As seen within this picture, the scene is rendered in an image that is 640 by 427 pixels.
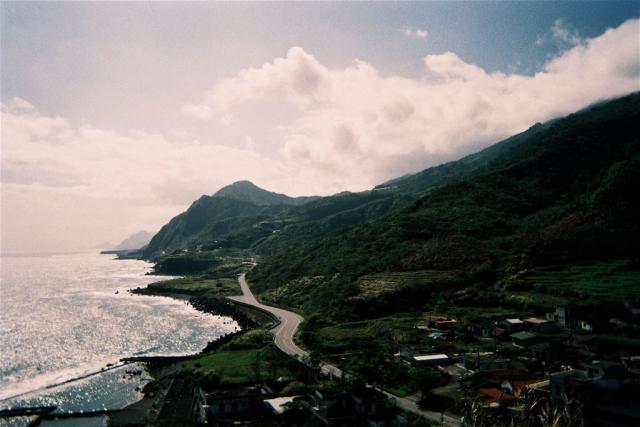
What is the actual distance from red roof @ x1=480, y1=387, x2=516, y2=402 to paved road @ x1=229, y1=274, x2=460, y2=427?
5.10m

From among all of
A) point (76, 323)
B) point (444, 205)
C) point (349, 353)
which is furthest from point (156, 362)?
point (444, 205)

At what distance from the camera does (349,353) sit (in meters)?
71.8

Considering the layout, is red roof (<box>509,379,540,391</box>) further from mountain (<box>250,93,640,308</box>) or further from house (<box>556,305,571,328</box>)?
mountain (<box>250,93,640,308</box>)

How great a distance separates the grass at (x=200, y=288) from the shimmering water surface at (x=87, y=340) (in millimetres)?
11696

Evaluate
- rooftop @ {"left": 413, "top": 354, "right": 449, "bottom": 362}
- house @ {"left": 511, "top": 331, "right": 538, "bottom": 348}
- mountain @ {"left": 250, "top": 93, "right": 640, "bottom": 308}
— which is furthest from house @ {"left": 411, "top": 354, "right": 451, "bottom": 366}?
mountain @ {"left": 250, "top": 93, "right": 640, "bottom": 308}

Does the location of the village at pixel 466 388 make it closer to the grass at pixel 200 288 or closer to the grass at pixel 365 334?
the grass at pixel 365 334

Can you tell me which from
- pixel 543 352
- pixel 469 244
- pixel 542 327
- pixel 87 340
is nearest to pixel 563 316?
→ pixel 542 327

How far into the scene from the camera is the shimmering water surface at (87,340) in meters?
69.4

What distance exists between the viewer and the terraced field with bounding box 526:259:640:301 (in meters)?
91.4

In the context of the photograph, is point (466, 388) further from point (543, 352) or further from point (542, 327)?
point (542, 327)

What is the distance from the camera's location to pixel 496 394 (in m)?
48.9

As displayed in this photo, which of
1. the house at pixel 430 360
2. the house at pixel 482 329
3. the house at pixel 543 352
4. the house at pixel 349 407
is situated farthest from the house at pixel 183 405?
the house at pixel 482 329

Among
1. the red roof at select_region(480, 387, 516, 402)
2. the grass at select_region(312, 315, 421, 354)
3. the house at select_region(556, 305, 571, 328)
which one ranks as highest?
the house at select_region(556, 305, 571, 328)

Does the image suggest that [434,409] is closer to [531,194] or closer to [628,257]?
[628,257]
